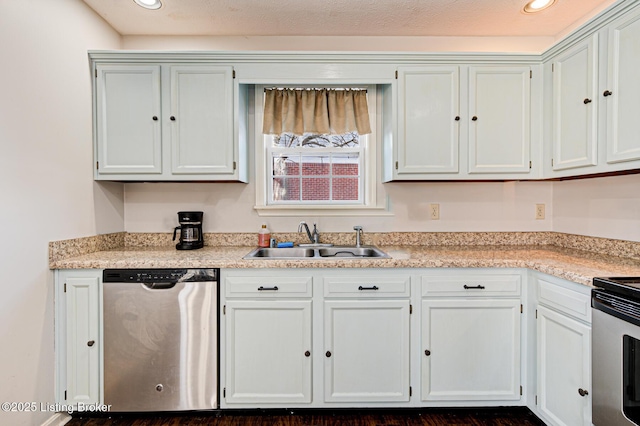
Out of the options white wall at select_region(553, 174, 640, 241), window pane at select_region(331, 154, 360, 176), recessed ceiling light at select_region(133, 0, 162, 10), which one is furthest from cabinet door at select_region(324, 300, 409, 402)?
recessed ceiling light at select_region(133, 0, 162, 10)

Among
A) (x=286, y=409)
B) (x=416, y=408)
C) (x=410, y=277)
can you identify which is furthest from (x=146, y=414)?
(x=410, y=277)

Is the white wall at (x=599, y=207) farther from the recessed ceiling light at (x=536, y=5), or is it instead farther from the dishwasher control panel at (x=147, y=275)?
the dishwasher control panel at (x=147, y=275)

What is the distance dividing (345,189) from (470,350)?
4.71ft

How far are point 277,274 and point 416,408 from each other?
1162 mm

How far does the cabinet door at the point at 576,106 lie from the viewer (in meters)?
1.83

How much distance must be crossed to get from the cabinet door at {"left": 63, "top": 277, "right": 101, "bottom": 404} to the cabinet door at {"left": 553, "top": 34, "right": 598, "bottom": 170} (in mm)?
2874

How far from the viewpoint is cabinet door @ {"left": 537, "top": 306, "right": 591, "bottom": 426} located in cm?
155

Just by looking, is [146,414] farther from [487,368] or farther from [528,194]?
[528,194]

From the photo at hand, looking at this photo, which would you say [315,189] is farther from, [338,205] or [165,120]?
[165,120]

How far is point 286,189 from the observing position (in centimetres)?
271

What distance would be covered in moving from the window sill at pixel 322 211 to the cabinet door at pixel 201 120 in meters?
0.48

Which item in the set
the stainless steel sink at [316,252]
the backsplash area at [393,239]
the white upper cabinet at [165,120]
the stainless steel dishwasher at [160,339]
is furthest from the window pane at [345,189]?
the stainless steel dishwasher at [160,339]

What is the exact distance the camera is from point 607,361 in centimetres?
139

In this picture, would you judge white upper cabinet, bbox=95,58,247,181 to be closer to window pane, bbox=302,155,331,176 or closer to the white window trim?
the white window trim
